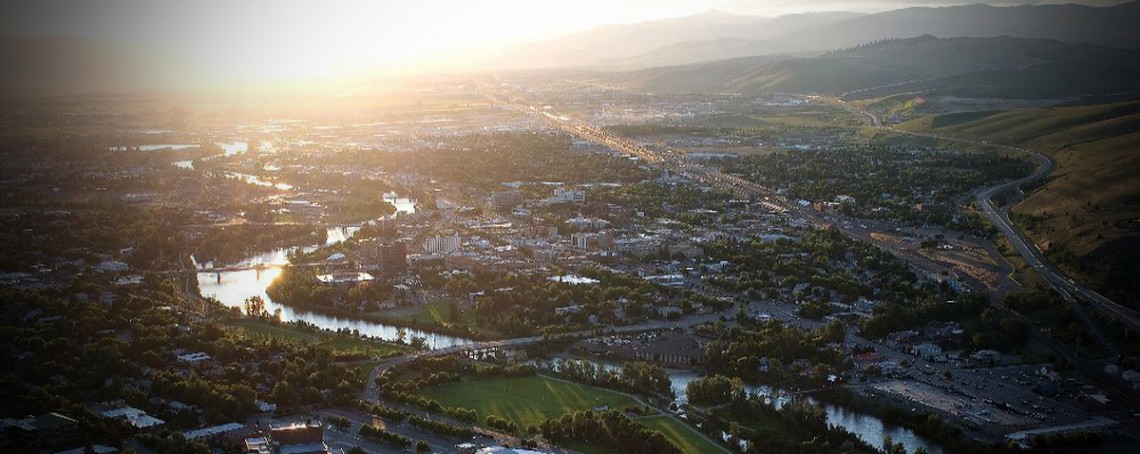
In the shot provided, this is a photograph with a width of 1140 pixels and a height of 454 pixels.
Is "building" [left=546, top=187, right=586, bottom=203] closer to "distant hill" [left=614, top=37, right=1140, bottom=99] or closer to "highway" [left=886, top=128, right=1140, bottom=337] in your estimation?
"highway" [left=886, top=128, right=1140, bottom=337]

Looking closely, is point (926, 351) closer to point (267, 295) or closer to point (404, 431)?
point (404, 431)

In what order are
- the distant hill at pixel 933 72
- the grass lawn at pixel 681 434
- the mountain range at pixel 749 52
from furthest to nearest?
1. the mountain range at pixel 749 52
2. the distant hill at pixel 933 72
3. the grass lawn at pixel 681 434

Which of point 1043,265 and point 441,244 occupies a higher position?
point 441,244

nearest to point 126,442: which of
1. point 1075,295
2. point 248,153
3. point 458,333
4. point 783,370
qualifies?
point 458,333

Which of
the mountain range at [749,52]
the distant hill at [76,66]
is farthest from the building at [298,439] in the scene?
the mountain range at [749,52]

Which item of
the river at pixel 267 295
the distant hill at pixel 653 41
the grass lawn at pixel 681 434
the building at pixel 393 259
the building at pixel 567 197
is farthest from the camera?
the distant hill at pixel 653 41

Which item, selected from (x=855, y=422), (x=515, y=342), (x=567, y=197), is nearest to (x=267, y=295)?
(x=515, y=342)

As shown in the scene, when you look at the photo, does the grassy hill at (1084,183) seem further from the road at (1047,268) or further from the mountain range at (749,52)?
the mountain range at (749,52)

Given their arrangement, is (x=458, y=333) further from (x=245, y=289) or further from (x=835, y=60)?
(x=835, y=60)
